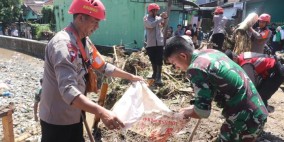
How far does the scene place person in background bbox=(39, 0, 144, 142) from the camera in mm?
2029

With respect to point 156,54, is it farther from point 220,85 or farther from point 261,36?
point 220,85

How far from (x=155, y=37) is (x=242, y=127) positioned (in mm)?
4668

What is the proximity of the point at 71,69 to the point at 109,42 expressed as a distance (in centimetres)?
1555

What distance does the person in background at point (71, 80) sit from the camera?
2.03 m

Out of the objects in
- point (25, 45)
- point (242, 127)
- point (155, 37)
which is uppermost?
point (155, 37)

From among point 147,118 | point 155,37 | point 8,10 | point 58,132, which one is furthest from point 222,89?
point 8,10

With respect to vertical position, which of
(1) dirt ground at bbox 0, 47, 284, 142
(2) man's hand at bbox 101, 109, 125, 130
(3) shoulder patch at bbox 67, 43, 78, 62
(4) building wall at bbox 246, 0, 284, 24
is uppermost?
(4) building wall at bbox 246, 0, 284, 24

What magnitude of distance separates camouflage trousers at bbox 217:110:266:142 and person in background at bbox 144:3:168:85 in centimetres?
450

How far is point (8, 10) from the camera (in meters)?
30.2

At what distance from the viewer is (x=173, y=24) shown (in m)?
18.1

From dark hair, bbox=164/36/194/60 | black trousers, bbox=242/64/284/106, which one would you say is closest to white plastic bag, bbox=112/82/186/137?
dark hair, bbox=164/36/194/60

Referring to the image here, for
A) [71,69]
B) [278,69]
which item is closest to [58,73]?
[71,69]

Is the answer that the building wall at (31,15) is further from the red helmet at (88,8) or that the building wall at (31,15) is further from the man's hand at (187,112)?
the man's hand at (187,112)

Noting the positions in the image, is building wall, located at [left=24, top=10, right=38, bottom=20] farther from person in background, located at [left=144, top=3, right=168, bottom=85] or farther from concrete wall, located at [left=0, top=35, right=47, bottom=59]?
person in background, located at [left=144, top=3, right=168, bottom=85]
